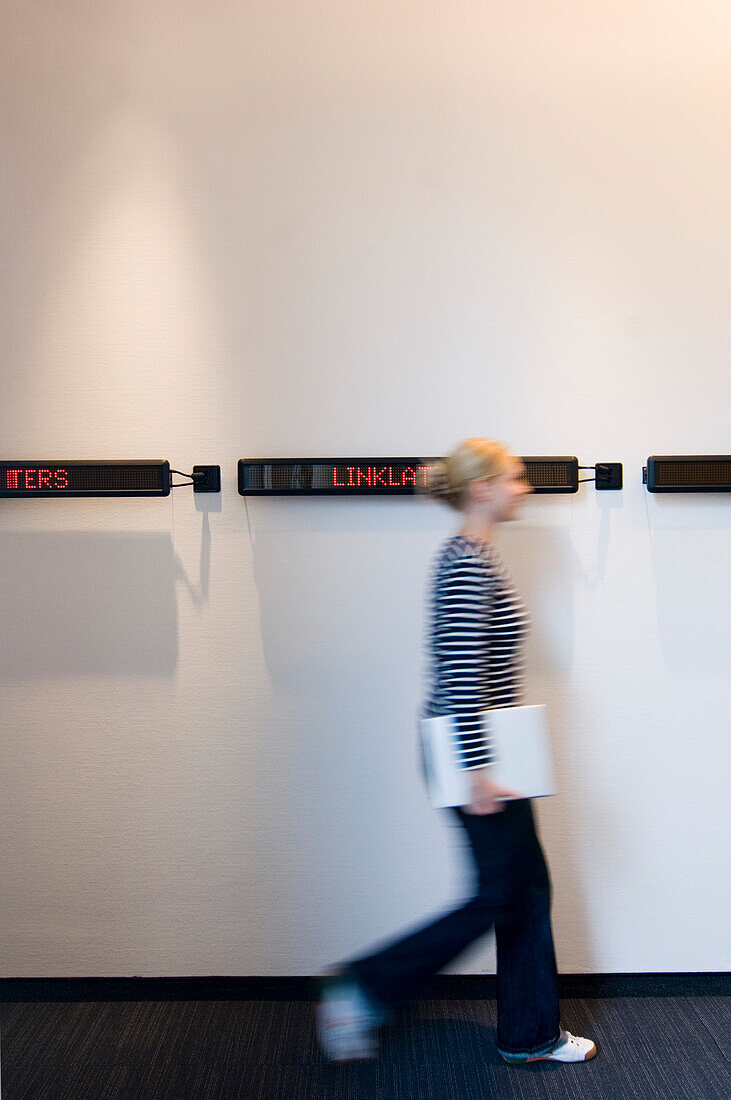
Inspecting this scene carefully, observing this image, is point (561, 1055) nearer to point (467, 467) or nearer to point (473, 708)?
point (473, 708)

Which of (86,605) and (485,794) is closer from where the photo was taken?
(485,794)

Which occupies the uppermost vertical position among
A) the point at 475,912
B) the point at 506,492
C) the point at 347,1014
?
the point at 506,492

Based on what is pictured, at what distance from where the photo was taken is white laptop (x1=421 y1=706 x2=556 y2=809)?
1.83 meters

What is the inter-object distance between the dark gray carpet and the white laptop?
0.77 m

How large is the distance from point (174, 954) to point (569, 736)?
133 cm

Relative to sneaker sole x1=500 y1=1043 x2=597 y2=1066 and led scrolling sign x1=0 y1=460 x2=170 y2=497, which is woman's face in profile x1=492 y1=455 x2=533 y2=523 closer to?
led scrolling sign x1=0 y1=460 x2=170 y2=497

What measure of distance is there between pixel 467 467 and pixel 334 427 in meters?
0.58

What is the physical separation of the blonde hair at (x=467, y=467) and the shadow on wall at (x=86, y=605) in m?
0.89

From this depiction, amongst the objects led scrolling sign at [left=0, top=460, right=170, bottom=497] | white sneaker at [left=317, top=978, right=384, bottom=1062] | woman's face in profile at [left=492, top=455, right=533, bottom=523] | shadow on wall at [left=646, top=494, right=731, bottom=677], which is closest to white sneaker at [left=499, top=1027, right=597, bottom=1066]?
white sneaker at [left=317, top=978, right=384, bottom=1062]

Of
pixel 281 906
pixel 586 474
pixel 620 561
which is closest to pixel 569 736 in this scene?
pixel 620 561

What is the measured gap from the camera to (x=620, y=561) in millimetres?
2365

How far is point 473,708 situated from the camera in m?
1.83

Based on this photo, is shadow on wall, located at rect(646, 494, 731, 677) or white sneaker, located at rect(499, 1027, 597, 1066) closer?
white sneaker, located at rect(499, 1027, 597, 1066)

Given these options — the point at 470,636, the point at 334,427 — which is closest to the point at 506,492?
the point at 470,636
